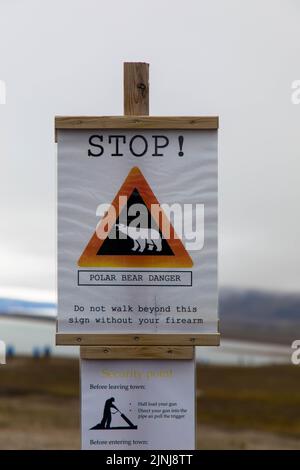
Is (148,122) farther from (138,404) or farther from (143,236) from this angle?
(138,404)

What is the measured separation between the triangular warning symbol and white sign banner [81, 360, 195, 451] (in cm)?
84

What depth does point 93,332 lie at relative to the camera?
26.6ft

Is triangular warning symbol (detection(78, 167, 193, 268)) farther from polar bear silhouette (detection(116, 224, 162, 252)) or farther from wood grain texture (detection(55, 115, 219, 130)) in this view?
wood grain texture (detection(55, 115, 219, 130))

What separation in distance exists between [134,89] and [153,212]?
109 centimetres

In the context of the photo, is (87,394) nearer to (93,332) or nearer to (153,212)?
(93,332)

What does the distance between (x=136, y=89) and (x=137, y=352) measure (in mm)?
2233

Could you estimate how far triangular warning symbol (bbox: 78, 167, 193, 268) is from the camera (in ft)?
26.6

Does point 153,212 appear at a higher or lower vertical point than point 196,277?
higher

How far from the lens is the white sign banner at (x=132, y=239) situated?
8102 millimetres

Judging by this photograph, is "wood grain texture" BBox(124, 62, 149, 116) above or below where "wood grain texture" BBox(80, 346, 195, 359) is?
above

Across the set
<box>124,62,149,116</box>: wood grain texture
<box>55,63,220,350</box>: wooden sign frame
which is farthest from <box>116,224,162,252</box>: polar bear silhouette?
<box>124,62,149,116</box>: wood grain texture

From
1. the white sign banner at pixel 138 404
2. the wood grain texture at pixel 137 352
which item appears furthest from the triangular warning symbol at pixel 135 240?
the white sign banner at pixel 138 404

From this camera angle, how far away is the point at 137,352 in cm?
810

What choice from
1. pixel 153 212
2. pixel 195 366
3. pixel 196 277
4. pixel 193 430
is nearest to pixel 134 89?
pixel 153 212
